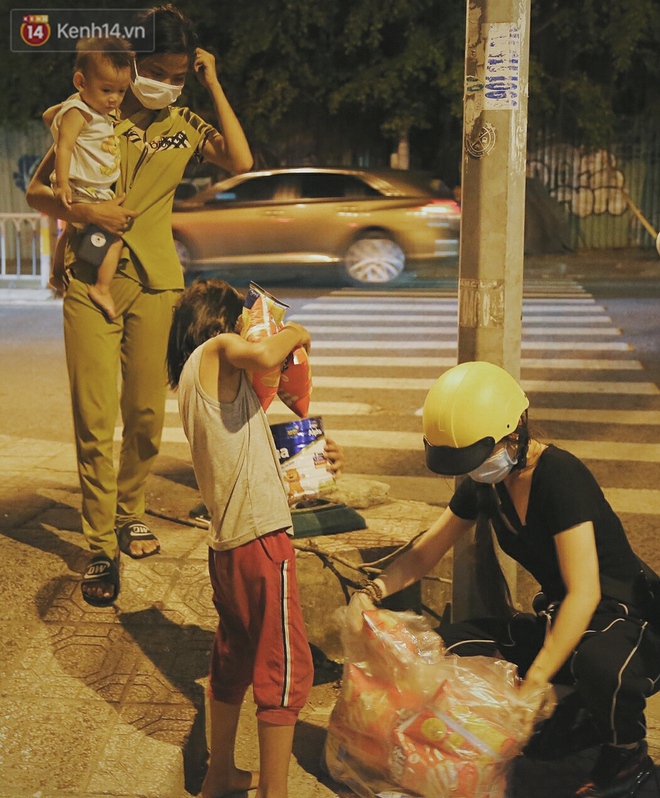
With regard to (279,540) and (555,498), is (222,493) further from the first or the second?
(555,498)

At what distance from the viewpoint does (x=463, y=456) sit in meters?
3.21

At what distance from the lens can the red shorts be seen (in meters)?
3.20

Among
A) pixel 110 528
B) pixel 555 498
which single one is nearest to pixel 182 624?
pixel 110 528

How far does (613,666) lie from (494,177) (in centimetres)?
163

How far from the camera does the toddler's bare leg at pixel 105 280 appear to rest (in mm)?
4422

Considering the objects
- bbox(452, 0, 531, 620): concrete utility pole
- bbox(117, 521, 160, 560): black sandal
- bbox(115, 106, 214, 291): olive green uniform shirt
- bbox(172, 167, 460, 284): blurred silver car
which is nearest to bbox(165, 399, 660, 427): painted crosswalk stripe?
bbox(117, 521, 160, 560): black sandal

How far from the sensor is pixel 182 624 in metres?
4.26

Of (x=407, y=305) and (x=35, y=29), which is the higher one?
(x=35, y=29)

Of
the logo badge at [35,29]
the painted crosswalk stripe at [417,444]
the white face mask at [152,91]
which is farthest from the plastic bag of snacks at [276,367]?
the logo badge at [35,29]

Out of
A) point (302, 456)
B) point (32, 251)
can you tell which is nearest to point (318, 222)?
point (32, 251)

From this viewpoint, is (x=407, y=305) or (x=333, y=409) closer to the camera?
(x=333, y=409)

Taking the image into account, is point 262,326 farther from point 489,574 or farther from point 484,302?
point 489,574

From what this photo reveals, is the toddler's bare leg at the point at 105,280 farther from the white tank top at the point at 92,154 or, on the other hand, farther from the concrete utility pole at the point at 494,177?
the concrete utility pole at the point at 494,177

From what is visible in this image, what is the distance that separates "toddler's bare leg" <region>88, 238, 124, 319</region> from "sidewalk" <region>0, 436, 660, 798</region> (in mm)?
1056
